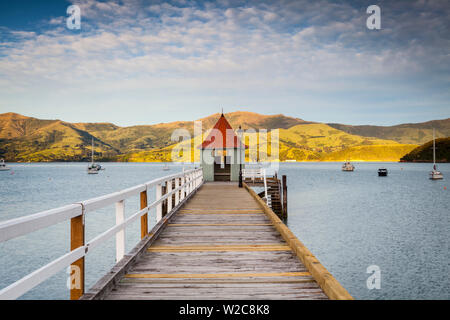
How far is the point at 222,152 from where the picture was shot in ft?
85.3

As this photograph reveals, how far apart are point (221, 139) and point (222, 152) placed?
1153 mm

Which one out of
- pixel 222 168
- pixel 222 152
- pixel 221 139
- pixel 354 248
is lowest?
pixel 354 248

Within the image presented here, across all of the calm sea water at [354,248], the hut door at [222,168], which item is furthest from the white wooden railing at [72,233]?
the hut door at [222,168]

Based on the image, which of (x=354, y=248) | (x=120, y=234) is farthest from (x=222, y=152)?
(x=120, y=234)

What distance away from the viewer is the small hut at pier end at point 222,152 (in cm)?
2480

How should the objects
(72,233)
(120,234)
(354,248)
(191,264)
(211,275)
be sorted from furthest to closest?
(354,248) < (191,264) < (120,234) < (211,275) < (72,233)

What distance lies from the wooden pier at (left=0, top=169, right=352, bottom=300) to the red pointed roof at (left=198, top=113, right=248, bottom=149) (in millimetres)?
17296

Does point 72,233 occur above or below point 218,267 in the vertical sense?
above

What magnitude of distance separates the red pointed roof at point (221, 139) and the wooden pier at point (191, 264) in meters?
17.3

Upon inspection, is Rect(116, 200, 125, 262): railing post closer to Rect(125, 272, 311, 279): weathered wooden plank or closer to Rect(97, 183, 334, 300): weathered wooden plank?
Rect(97, 183, 334, 300): weathered wooden plank

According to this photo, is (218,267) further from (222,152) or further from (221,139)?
(222,152)
